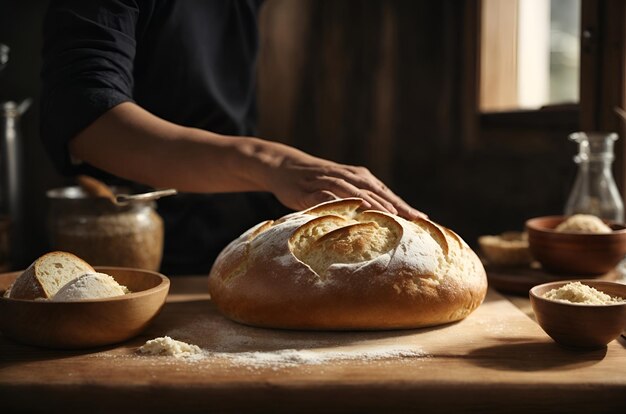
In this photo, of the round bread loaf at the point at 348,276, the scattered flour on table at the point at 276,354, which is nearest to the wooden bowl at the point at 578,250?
the round bread loaf at the point at 348,276

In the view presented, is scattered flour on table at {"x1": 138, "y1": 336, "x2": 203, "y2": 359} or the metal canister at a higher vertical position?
the metal canister

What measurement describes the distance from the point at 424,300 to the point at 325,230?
0.23 metres

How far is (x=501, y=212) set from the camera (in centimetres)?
322

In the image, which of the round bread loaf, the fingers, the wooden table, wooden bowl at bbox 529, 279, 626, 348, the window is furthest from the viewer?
the window

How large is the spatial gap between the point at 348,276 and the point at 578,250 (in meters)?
0.63

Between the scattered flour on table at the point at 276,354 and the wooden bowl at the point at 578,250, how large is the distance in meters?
0.61

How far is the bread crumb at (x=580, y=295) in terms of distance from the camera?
3.92 ft

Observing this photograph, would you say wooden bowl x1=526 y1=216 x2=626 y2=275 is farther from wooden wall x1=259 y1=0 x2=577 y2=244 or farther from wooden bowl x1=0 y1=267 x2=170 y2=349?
wooden wall x1=259 y1=0 x2=577 y2=244

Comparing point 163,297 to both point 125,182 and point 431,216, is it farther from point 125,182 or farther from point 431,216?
point 431,216

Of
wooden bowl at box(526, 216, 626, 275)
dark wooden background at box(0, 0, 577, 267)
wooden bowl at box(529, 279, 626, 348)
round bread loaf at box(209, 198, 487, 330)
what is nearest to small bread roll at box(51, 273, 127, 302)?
round bread loaf at box(209, 198, 487, 330)

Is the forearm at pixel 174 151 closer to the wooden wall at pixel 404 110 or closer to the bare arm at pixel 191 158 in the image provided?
the bare arm at pixel 191 158

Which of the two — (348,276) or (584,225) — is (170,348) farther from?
(584,225)

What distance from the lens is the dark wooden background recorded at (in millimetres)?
3148

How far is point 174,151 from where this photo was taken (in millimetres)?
1633
